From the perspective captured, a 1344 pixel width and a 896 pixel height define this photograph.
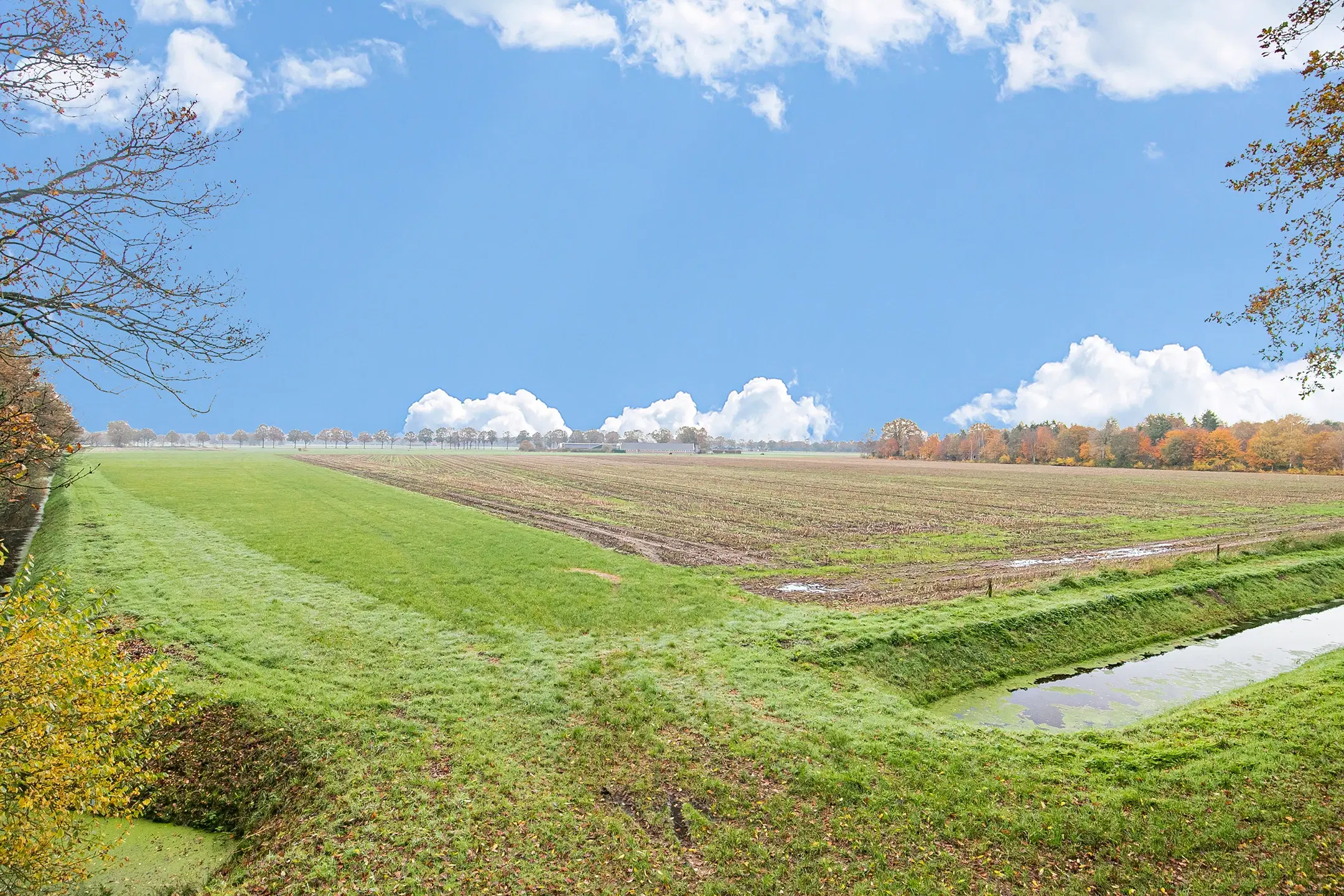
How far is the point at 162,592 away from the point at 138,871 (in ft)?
42.3

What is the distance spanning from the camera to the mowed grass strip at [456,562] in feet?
58.0

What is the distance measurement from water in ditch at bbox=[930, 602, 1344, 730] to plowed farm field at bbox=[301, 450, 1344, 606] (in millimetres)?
4264

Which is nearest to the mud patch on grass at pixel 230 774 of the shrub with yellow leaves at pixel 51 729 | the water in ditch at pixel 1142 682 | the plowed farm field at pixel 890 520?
the shrub with yellow leaves at pixel 51 729

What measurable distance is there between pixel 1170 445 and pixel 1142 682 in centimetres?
12684

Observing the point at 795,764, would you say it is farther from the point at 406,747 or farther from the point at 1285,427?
the point at 1285,427

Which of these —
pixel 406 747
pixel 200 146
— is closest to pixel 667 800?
pixel 406 747

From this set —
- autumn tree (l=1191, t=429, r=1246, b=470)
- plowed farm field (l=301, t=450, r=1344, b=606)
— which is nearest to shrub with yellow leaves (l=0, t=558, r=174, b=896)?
plowed farm field (l=301, t=450, r=1344, b=606)

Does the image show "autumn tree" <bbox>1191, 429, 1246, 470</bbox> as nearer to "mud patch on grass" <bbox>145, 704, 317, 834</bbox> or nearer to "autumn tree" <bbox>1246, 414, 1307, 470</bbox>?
"autumn tree" <bbox>1246, 414, 1307, 470</bbox>

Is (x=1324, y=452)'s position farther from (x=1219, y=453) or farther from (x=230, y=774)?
(x=230, y=774)

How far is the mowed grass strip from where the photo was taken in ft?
58.0

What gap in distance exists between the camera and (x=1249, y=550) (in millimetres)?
26750

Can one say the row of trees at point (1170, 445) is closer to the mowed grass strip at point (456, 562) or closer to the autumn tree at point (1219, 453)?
the autumn tree at point (1219, 453)

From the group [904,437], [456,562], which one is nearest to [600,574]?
[456,562]

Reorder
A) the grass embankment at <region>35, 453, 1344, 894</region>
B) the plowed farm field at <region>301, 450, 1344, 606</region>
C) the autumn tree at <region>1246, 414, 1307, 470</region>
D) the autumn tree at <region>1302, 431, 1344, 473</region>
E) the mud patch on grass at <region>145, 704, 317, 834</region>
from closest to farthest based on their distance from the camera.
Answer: the grass embankment at <region>35, 453, 1344, 894</region> < the mud patch on grass at <region>145, 704, 317, 834</region> < the plowed farm field at <region>301, 450, 1344, 606</region> < the autumn tree at <region>1302, 431, 1344, 473</region> < the autumn tree at <region>1246, 414, 1307, 470</region>
